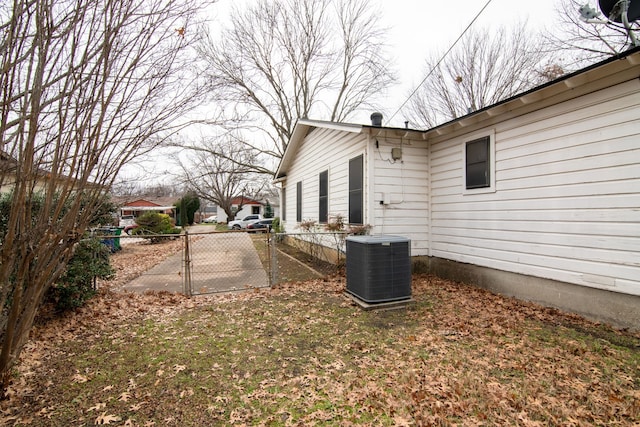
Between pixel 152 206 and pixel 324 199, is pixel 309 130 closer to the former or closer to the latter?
pixel 324 199

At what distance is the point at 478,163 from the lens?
5871 mm

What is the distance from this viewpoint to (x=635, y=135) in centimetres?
367

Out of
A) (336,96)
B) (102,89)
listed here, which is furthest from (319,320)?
(336,96)

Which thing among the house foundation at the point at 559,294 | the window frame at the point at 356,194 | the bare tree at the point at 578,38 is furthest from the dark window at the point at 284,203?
the bare tree at the point at 578,38

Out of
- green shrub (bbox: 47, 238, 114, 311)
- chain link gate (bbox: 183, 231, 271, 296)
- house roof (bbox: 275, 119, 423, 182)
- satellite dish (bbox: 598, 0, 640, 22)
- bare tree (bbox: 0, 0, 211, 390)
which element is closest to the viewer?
bare tree (bbox: 0, 0, 211, 390)

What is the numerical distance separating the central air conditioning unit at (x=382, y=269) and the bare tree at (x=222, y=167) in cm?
1241

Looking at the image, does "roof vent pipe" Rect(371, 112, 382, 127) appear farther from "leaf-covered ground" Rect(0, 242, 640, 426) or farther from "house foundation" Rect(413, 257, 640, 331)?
"leaf-covered ground" Rect(0, 242, 640, 426)

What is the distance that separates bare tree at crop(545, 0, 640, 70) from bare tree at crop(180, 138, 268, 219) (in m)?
15.8

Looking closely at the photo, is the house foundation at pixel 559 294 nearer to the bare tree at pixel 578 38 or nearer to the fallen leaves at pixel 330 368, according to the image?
the fallen leaves at pixel 330 368

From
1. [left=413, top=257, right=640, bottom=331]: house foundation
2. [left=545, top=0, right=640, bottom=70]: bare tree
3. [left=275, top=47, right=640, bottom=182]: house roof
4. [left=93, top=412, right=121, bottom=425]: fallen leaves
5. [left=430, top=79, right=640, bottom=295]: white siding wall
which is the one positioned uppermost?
[left=545, top=0, right=640, bottom=70]: bare tree

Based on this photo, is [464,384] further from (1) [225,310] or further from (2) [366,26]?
(2) [366,26]

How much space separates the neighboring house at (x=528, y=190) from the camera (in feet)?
12.5

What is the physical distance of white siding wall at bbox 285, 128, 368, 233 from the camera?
7.86 m

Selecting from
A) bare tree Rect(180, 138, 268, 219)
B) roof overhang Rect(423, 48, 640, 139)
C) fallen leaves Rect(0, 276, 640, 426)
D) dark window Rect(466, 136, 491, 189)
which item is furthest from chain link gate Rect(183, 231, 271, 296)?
bare tree Rect(180, 138, 268, 219)
